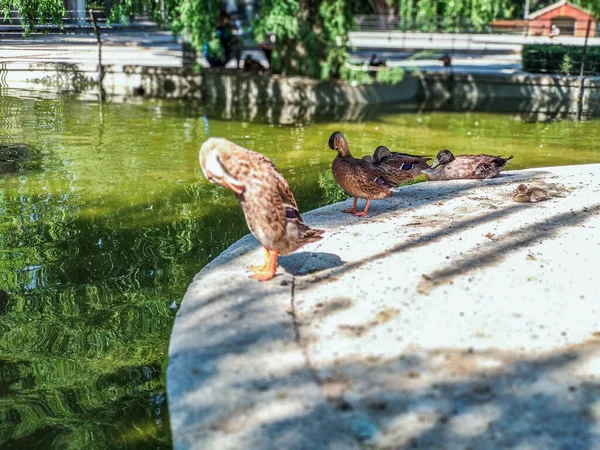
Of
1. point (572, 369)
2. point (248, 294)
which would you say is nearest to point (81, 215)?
point (248, 294)

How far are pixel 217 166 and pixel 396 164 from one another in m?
3.58

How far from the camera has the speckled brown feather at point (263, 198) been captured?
5406 mm

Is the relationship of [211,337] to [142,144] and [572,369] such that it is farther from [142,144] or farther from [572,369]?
[142,144]

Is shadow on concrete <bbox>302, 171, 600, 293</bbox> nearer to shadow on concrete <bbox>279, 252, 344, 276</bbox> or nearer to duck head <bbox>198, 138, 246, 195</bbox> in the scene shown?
shadow on concrete <bbox>279, 252, 344, 276</bbox>

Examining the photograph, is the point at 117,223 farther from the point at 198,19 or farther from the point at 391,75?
the point at 391,75

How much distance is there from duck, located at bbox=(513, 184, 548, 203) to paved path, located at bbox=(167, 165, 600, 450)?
3.11 feet

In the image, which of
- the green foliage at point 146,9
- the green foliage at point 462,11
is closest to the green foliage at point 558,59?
the green foliage at point 462,11

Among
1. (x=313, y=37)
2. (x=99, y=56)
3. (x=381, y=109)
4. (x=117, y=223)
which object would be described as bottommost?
(x=117, y=223)

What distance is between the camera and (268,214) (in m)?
5.41

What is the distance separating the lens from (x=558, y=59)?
2205 centimetres

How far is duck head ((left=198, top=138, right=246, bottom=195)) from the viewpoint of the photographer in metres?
5.34

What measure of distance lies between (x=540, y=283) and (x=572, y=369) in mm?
1340

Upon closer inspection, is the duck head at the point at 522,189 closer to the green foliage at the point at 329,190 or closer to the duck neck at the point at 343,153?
the duck neck at the point at 343,153

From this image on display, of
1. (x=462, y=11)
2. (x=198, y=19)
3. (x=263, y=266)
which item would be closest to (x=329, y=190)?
(x=263, y=266)
